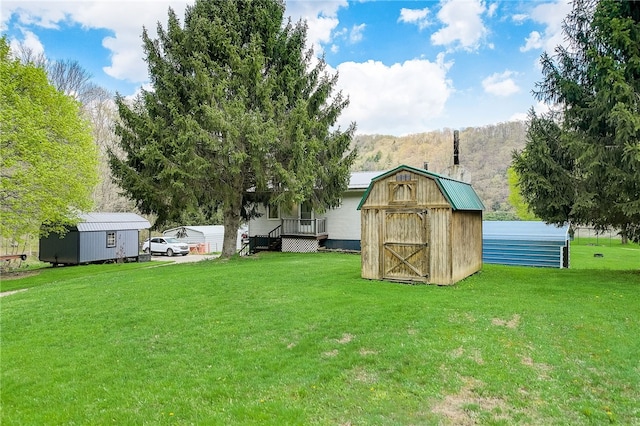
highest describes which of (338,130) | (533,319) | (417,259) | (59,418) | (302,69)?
(302,69)

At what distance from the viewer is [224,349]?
557cm

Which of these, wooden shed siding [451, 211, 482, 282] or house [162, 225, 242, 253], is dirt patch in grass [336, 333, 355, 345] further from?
house [162, 225, 242, 253]

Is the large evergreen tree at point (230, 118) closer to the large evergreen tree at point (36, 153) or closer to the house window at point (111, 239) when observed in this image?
the large evergreen tree at point (36, 153)

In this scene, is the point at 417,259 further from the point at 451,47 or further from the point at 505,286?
the point at 451,47

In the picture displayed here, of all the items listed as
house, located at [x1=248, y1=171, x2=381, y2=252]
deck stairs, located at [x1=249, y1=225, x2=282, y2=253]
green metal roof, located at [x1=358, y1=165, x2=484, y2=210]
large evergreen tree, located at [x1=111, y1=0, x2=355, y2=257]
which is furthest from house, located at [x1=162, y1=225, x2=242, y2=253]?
green metal roof, located at [x1=358, y1=165, x2=484, y2=210]

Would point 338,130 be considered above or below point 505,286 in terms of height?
above

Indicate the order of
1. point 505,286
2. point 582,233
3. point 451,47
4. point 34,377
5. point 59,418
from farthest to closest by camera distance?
point 582,233 < point 451,47 < point 505,286 < point 34,377 < point 59,418

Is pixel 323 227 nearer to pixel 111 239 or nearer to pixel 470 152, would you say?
pixel 111 239

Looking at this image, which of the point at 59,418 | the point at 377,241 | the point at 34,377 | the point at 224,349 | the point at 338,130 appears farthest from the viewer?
the point at 338,130

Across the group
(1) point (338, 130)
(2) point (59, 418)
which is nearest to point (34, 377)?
(2) point (59, 418)

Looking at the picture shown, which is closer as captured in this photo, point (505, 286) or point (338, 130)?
point (505, 286)

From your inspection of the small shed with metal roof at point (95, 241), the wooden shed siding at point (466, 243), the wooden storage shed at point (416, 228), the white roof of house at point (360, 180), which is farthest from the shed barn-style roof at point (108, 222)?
the wooden shed siding at point (466, 243)

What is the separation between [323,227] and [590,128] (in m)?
13.2

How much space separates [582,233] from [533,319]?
1682 inches
